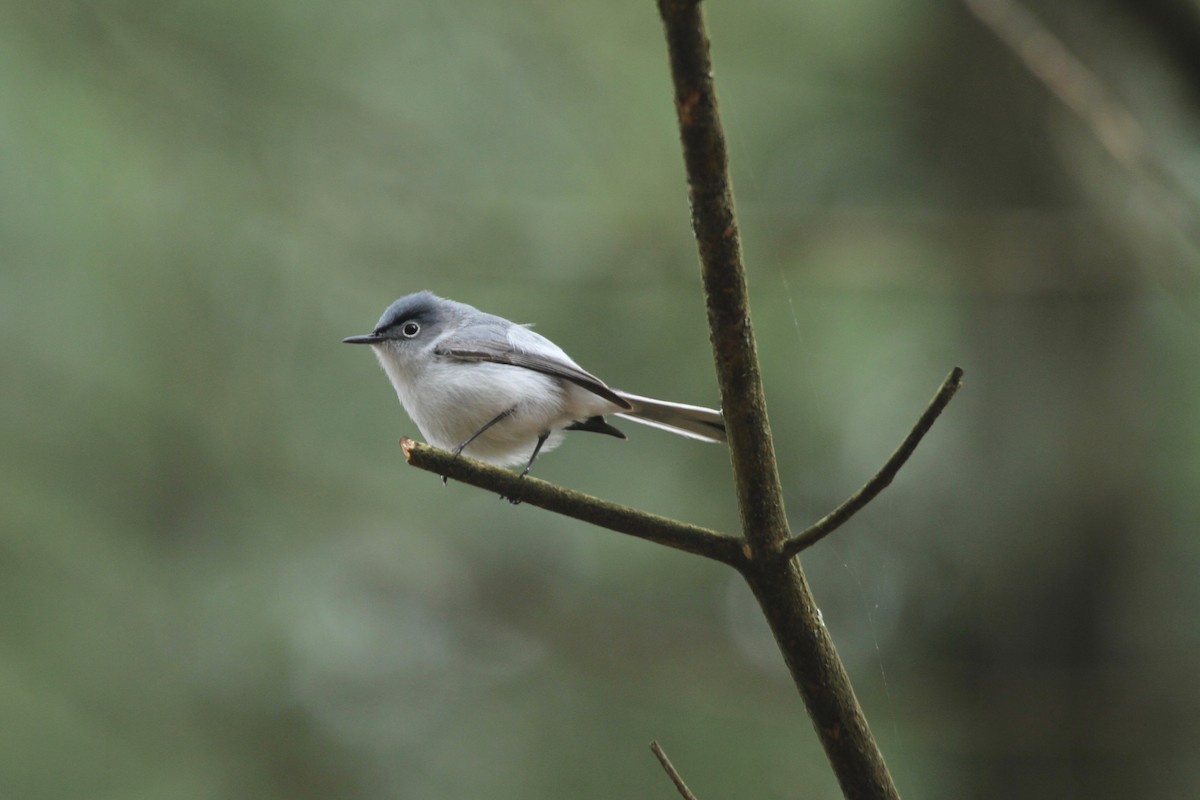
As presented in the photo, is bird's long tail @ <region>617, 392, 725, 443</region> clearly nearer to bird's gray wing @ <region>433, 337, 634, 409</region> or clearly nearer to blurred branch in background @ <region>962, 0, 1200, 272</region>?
bird's gray wing @ <region>433, 337, 634, 409</region>

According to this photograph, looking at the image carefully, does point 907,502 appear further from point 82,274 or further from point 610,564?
point 82,274

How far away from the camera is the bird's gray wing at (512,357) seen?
9.20 ft

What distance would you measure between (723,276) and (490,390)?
5.08 feet

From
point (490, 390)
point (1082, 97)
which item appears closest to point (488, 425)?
point (490, 390)

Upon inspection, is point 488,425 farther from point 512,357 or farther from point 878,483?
point 878,483

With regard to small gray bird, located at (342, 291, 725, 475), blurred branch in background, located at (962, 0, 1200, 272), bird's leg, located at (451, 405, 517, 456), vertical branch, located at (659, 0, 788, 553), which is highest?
blurred branch in background, located at (962, 0, 1200, 272)

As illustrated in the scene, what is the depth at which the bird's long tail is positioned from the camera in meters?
2.61

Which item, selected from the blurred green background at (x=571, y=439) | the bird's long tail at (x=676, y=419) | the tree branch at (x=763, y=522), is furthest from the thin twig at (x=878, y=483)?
the blurred green background at (x=571, y=439)

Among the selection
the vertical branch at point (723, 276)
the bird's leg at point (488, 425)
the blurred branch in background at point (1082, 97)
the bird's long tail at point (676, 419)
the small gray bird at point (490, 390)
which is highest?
the blurred branch in background at point (1082, 97)

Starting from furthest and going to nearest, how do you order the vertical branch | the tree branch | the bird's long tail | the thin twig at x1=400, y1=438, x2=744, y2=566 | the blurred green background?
the blurred green background < the bird's long tail < the thin twig at x1=400, y1=438, x2=744, y2=566 < the tree branch < the vertical branch

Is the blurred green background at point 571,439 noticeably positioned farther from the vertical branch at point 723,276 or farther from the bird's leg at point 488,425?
the vertical branch at point 723,276

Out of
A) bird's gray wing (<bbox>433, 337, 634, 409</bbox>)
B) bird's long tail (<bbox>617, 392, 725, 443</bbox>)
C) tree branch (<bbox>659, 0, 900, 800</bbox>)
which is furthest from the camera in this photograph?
bird's gray wing (<bbox>433, 337, 634, 409</bbox>)

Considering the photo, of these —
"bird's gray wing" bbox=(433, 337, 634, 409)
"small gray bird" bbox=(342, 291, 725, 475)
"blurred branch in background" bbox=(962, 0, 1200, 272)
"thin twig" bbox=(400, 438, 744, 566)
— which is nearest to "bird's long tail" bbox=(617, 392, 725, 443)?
"small gray bird" bbox=(342, 291, 725, 475)

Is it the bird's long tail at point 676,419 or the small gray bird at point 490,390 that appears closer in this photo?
the bird's long tail at point 676,419
